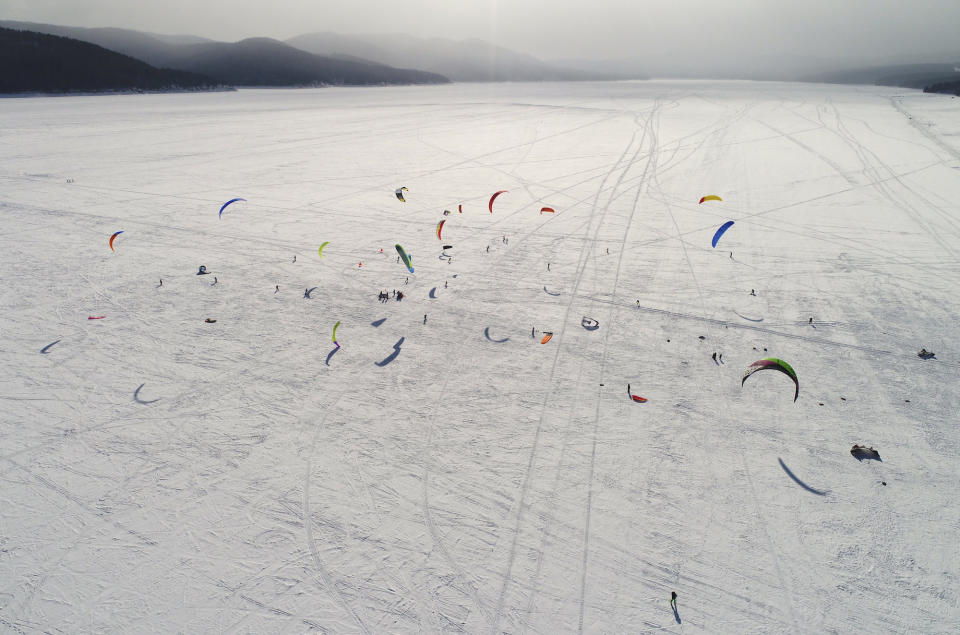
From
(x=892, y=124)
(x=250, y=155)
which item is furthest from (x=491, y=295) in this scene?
(x=892, y=124)

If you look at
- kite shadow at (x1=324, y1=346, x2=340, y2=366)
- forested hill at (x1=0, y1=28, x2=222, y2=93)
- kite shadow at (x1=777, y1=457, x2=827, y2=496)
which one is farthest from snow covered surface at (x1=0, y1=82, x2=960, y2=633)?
forested hill at (x1=0, y1=28, x2=222, y2=93)

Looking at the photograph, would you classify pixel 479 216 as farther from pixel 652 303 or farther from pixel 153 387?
pixel 153 387

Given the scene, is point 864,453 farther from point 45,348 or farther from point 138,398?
point 45,348

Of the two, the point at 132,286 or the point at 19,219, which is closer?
the point at 132,286

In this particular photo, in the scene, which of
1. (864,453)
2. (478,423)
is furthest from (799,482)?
(478,423)

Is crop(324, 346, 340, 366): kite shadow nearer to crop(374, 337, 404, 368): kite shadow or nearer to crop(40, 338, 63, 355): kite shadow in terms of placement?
crop(374, 337, 404, 368): kite shadow

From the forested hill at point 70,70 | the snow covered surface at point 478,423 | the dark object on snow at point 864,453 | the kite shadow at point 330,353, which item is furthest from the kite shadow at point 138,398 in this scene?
the forested hill at point 70,70

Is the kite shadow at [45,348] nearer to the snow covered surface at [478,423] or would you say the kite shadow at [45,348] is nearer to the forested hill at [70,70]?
the snow covered surface at [478,423]
